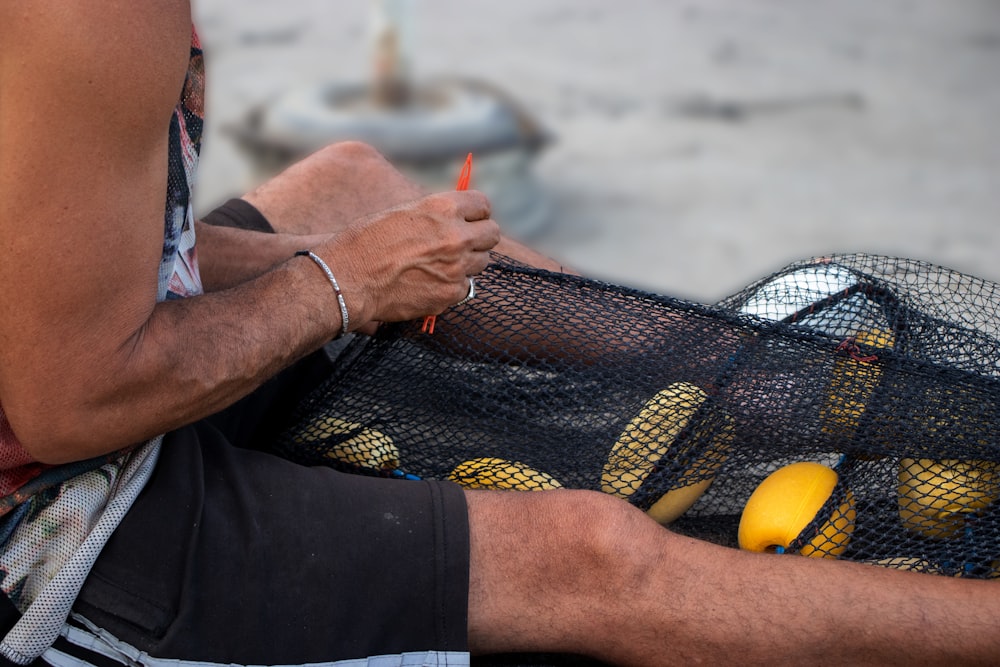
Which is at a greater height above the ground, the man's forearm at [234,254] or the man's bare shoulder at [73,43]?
the man's bare shoulder at [73,43]

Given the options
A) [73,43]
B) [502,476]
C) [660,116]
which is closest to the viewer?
[73,43]

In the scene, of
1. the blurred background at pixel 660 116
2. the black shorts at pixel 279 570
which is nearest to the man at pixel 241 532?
the black shorts at pixel 279 570

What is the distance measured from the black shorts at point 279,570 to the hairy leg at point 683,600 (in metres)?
0.06

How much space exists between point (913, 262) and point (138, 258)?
50.4 inches

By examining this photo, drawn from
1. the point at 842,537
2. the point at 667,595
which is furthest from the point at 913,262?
the point at 667,595

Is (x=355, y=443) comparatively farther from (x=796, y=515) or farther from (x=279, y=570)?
(x=796, y=515)

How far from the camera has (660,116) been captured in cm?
643

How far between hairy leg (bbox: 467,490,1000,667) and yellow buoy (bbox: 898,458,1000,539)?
18cm

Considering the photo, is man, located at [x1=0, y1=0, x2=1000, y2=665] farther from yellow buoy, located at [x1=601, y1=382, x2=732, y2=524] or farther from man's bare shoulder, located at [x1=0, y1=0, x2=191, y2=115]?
yellow buoy, located at [x1=601, y1=382, x2=732, y2=524]

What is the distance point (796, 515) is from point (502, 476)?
18.0 inches

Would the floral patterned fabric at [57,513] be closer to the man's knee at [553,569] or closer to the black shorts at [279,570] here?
the black shorts at [279,570]

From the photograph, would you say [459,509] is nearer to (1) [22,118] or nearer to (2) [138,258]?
(2) [138,258]

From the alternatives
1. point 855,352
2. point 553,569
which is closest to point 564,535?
point 553,569

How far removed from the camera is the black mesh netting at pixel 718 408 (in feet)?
5.34
